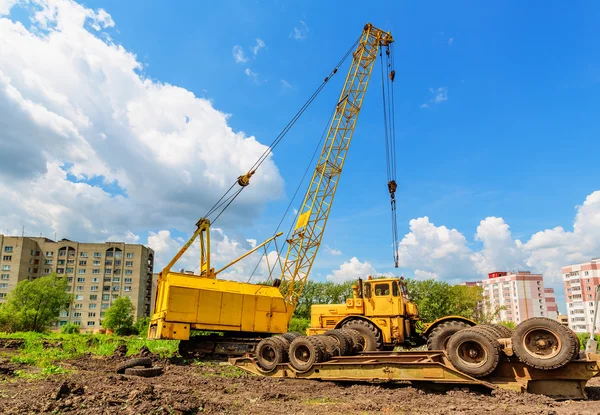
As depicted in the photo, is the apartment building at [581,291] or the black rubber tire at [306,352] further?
the apartment building at [581,291]

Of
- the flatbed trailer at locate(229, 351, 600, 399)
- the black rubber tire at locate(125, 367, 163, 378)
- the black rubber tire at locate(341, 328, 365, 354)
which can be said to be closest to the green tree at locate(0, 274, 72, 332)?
the black rubber tire at locate(125, 367, 163, 378)

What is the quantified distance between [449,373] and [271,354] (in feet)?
17.2

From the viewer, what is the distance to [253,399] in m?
9.07

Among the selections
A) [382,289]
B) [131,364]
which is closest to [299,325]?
[382,289]

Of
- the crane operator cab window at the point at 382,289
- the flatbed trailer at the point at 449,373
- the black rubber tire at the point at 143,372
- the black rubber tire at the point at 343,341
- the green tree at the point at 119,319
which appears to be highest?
the crane operator cab window at the point at 382,289

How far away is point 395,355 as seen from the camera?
10.5 m

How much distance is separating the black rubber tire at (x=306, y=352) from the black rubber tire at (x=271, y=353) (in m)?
0.56

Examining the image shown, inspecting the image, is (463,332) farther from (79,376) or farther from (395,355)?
(79,376)

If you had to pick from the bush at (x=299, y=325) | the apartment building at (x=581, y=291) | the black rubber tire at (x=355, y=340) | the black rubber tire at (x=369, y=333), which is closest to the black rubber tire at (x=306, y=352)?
the black rubber tire at (x=355, y=340)

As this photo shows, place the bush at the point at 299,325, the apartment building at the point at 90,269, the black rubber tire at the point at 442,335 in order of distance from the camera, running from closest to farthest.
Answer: the black rubber tire at the point at 442,335, the bush at the point at 299,325, the apartment building at the point at 90,269

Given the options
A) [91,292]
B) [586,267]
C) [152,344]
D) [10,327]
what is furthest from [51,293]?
[586,267]

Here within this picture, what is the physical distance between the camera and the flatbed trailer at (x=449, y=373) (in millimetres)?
8781

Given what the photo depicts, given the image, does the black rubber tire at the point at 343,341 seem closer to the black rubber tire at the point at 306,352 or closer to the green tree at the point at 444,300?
the black rubber tire at the point at 306,352

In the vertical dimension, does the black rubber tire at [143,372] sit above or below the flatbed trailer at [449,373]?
below
